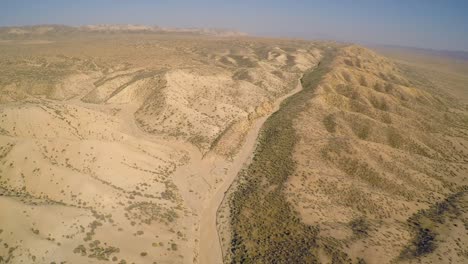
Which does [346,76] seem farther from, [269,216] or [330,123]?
[269,216]

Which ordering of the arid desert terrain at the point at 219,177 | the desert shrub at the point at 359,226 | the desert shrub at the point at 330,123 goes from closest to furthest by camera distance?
the arid desert terrain at the point at 219,177
the desert shrub at the point at 359,226
the desert shrub at the point at 330,123

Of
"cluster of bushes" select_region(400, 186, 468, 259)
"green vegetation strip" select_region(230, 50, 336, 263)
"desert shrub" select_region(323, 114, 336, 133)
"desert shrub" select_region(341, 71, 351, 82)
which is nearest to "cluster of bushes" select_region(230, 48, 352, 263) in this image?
"green vegetation strip" select_region(230, 50, 336, 263)

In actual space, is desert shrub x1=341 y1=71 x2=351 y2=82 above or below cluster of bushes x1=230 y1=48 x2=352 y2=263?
above

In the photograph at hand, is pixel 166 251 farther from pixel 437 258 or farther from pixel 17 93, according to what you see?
pixel 17 93

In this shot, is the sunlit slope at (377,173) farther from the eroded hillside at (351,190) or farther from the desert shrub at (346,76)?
the desert shrub at (346,76)

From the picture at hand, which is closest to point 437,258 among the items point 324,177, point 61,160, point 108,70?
point 324,177

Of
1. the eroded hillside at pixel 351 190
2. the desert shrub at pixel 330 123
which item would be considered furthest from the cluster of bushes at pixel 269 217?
the desert shrub at pixel 330 123

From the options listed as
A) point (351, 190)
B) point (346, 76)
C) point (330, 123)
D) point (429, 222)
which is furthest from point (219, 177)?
point (346, 76)

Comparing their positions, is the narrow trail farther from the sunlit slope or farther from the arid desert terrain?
the sunlit slope
